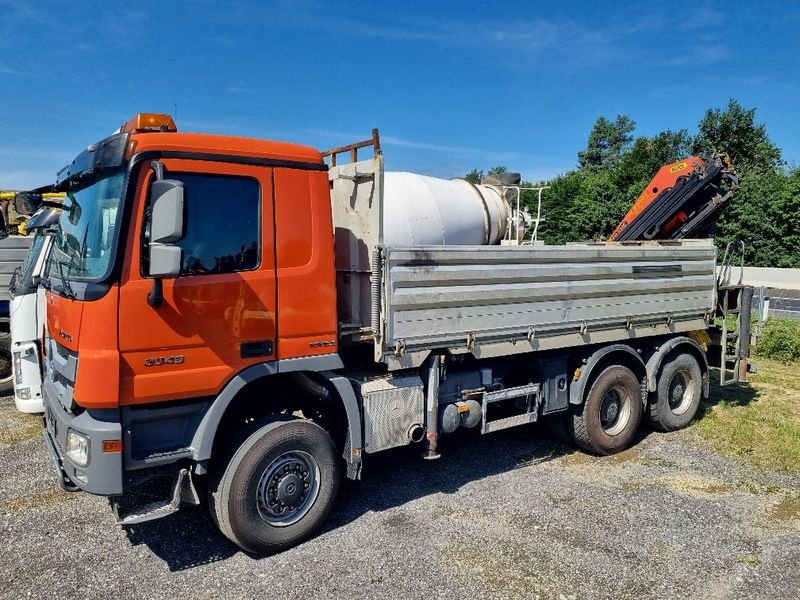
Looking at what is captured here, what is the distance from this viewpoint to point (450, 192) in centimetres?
618

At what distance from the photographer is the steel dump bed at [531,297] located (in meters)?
4.79

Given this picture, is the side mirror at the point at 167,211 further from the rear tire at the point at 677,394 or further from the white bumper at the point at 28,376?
the rear tire at the point at 677,394

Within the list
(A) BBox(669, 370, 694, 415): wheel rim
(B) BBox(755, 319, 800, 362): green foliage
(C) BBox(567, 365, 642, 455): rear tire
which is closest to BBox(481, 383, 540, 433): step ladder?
(C) BBox(567, 365, 642, 455): rear tire

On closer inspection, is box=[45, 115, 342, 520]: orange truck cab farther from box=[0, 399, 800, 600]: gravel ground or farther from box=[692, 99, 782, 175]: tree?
box=[692, 99, 782, 175]: tree

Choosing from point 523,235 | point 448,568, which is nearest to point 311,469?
point 448,568

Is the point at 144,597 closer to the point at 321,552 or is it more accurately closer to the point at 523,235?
the point at 321,552

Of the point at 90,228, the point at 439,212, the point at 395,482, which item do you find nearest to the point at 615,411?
the point at 395,482

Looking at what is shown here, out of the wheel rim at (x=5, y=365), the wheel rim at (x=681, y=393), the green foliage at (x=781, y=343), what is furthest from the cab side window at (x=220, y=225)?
the green foliage at (x=781, y=343)

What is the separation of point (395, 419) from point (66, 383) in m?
2.42

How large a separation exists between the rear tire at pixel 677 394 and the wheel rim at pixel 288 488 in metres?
4.36

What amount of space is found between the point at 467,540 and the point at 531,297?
2.18 meters

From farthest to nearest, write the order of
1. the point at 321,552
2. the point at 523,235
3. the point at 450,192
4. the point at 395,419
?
1. the point at 523,235
2. the point at 450,192
3. the point at 395,419
4. the point at 321,552

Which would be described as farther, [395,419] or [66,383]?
[395,419]

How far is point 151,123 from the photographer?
13.1ft
